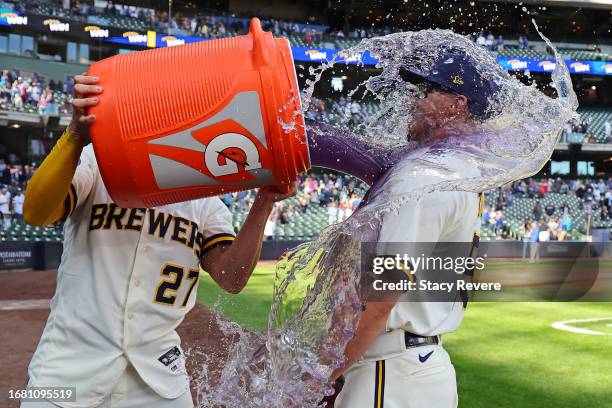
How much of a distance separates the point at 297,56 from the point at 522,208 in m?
12.4

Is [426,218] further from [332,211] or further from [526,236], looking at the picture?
[526,236]

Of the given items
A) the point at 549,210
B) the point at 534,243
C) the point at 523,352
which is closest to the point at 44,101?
the point at 534,243

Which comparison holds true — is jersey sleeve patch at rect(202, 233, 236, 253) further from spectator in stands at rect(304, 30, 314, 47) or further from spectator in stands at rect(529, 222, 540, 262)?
spectator in stands at rect(304, 30, 314, 47)

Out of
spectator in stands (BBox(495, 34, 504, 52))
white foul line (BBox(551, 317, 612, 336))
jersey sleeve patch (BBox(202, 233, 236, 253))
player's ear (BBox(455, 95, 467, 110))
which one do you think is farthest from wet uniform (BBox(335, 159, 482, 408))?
spectator in stands (BBox(495, 34, 504, 52))

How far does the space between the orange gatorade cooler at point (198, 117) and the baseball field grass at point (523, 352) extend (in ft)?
12.8

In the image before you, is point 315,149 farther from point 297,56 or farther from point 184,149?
point 297,56

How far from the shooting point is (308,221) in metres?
20.3

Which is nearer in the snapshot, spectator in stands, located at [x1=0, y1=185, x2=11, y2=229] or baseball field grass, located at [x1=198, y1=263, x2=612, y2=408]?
baseball field grass, located at [x1=198, y1=263, x2=612, y2=408]

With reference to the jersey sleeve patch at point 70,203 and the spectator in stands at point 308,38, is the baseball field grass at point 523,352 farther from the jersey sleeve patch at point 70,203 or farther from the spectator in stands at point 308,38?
the spectator in stands at point 308,38

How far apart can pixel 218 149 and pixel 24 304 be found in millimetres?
9599

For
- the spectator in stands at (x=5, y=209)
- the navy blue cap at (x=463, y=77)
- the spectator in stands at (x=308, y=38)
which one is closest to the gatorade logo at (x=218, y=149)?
the navy blue cap at (x=463, y=77)

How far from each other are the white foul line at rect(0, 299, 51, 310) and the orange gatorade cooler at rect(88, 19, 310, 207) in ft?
29.2

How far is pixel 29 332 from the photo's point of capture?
778cm

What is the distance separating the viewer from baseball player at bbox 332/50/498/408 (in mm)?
1803
